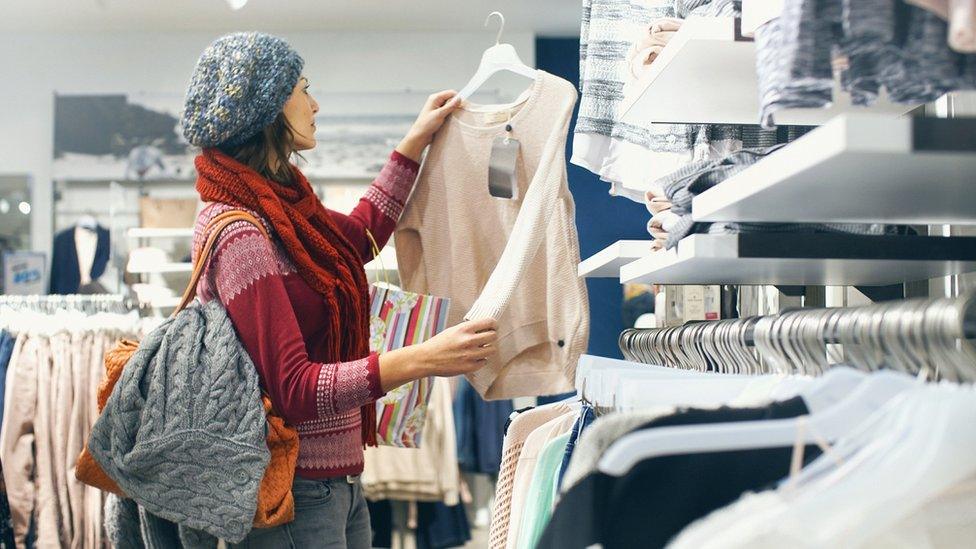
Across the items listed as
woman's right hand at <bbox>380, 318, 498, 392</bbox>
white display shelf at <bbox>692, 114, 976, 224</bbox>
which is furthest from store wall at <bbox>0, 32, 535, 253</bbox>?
white display shelf at <bbox>692, 114, 976, 224</bbox>

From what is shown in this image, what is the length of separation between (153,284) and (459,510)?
1.65m

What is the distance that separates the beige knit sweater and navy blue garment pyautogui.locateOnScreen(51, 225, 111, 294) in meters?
3.41

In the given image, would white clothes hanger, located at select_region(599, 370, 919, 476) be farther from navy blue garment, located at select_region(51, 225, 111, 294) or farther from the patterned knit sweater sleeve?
navy blue garment, located at select_region(51, 225, 111, 294)

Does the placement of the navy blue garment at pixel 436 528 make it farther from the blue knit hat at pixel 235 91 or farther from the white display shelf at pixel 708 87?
the white display shelf at pixel 708 87

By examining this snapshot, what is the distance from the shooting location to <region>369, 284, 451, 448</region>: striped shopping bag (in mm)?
2123

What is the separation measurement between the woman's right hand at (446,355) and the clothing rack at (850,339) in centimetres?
31

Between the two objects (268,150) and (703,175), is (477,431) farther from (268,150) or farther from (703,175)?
(703,175)

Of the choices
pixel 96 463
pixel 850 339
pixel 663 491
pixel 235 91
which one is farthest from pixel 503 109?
pixel 663 491

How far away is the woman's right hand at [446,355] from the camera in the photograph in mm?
1702

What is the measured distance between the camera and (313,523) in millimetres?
1766

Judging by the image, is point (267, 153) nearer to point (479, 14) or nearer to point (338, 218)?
point (338, 218)

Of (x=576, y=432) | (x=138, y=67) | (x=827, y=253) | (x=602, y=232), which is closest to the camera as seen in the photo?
(x=827, y=253)

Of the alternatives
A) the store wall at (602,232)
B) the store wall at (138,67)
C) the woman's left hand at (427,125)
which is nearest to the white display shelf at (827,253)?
the woman's left hand at (427,125)

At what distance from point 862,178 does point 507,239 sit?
1.36 meters
